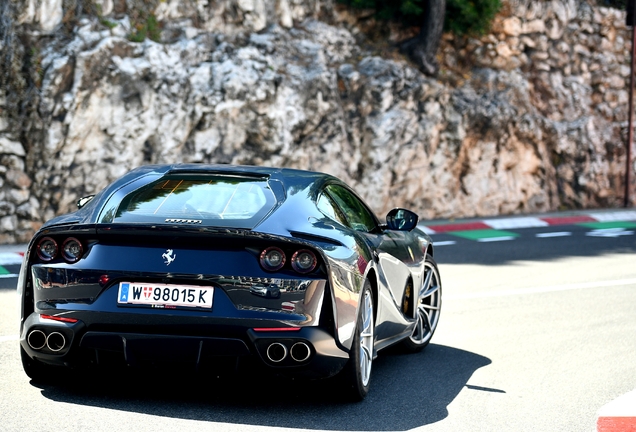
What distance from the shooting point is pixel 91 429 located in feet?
16.2

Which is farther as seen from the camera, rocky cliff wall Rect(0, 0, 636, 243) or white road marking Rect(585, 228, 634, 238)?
white road marking Rect(585, 228, 634, 238)

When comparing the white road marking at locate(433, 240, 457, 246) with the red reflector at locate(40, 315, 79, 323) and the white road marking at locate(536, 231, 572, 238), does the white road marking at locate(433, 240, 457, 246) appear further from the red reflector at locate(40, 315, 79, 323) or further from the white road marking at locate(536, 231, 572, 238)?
the red reflector at locate(40, 315, 79, 323)

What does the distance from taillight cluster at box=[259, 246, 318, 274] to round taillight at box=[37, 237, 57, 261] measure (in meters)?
1.12

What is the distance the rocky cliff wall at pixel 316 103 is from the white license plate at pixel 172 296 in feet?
34.1

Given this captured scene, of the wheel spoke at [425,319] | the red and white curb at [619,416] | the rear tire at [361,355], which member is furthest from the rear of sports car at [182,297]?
the wheel spoke at [425,319]

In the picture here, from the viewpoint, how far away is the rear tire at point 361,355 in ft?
18.3

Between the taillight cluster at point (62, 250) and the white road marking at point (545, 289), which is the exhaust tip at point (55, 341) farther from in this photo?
the white road marking at point (545, 289)

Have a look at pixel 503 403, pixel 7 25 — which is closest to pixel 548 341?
pixel 503 403

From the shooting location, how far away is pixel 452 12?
2236 cm

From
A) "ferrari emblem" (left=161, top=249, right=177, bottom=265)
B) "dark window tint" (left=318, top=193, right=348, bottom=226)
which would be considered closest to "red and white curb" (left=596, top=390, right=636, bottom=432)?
"dark window tint" (left=318, top=193, right=348, bottom=226)

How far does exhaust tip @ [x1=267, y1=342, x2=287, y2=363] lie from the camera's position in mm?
5234

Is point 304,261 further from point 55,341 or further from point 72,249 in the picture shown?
point 55,341

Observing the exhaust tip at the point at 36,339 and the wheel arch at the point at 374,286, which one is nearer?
the exhaust tip at the point at 36,339

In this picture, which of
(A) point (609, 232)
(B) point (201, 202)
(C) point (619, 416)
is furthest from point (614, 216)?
(B) point (201, 202)
